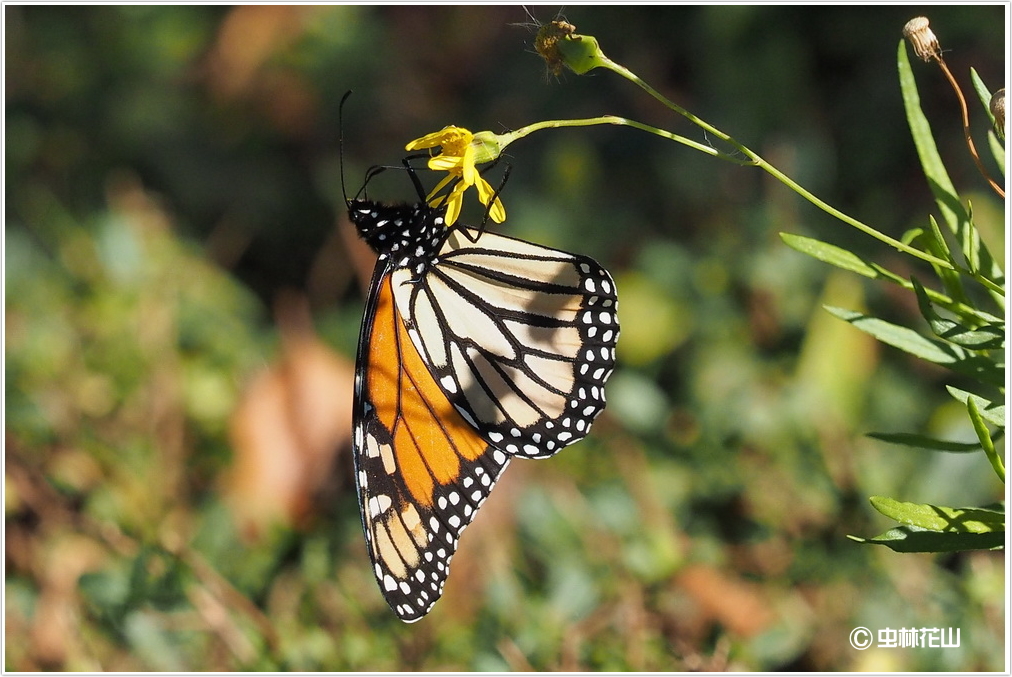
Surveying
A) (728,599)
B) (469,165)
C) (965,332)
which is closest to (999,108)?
(965,332)

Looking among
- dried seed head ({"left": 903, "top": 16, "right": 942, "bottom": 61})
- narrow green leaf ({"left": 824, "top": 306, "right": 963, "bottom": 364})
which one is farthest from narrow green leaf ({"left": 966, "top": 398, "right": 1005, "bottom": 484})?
dried seed head ({"left": 903, "top": 16, "right": 942, "bottom": 61})

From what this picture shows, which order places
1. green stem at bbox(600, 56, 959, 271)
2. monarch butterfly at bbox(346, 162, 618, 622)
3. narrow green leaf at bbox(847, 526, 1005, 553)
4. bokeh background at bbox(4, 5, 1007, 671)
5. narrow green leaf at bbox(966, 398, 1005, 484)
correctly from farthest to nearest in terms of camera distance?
bokeh background at bbox(4, 5, 1007, 671), monarch butterfly at bbox(346, 162, 618, 622), narrow green leaf at bbox(847, 526, 1005, 553), narrow green leaf at bbox(966, 398, 1005, 484), green stem at bbox(600, 56, 959, 271)

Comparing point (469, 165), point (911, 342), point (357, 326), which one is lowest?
point (357, 326)

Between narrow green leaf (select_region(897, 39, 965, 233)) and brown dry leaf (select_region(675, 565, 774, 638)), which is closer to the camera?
narrow green leaf (select_region(897, 39, 965, 233))

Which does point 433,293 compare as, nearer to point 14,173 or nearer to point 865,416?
point 865,416

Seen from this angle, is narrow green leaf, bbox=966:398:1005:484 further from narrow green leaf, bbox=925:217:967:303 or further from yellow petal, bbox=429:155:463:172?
yellow petal, bbox=429:155:463:172

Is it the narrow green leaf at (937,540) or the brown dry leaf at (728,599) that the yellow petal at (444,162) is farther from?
the brown dry leaf at (728,599)

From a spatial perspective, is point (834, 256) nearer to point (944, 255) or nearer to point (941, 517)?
point (944, 255)
